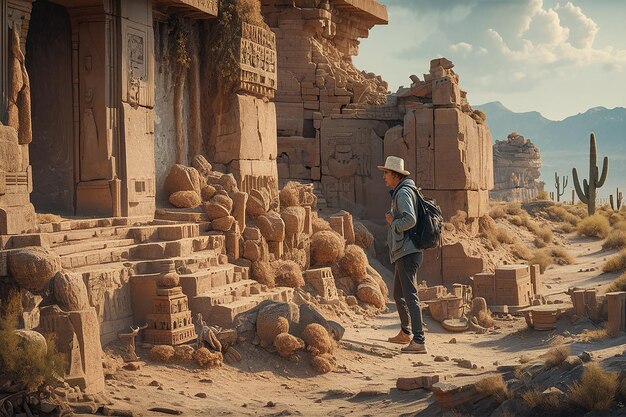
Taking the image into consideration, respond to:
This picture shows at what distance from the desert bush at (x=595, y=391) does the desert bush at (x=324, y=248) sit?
369 inches

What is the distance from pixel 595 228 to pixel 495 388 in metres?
24.8

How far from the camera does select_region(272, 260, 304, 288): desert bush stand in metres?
15.3

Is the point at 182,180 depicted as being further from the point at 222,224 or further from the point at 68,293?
the point at 68,293

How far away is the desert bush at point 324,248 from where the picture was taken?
17.1 m

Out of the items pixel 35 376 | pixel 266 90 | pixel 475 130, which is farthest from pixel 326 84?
pixel 35 376

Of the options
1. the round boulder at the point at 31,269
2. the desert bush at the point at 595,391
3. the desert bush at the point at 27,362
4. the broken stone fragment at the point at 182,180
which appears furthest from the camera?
the broken stone fragment at the point at 182,180

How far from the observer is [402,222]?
987 cm

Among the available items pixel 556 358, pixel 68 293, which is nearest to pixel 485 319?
pixel 556 358

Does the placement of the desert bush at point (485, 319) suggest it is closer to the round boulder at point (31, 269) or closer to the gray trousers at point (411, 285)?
the gray trousers at point (411, 285)

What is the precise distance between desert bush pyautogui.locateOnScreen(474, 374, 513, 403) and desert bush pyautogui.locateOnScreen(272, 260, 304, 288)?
23.2 feet

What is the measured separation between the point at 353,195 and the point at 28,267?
13.2 metres

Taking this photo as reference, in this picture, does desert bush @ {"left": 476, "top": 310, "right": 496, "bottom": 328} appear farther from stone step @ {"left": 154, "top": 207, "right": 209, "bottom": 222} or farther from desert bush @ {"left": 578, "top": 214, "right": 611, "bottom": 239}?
desert bush @ {"left": 578, "top": 214, "right": 611, "bottom": 239}

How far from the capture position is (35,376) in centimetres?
895

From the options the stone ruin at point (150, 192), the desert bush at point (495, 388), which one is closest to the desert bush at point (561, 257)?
Answer: the stone ruin at point (150, 192)
